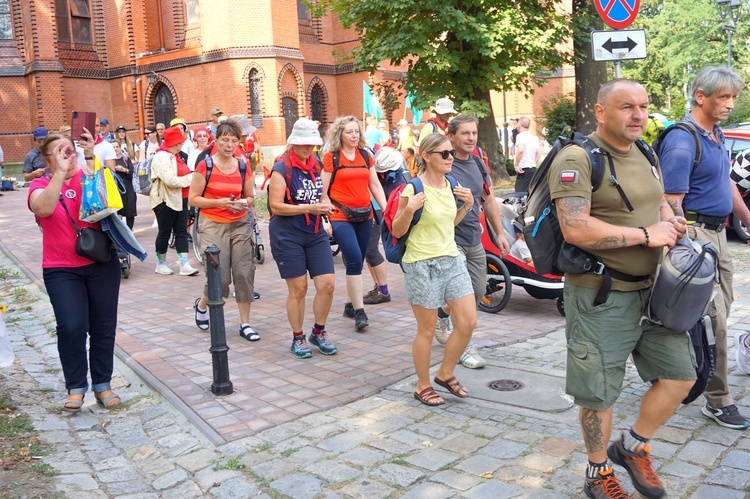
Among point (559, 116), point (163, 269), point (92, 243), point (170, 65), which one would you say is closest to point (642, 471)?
point (92, 243)

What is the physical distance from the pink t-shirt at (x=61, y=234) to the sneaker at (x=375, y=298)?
3.87m

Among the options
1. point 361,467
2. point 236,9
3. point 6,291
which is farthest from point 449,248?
point 236,9

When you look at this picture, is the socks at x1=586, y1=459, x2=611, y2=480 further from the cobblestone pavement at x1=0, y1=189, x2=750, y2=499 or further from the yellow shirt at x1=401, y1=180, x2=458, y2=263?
the yellow shirt at x1=401, y1=180, x2=458, y2=263

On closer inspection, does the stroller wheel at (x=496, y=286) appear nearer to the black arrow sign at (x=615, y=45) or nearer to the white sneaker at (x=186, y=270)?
the black arrow sign at (x=615, y=45)

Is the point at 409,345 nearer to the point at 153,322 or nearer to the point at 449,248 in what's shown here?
the point at 449,248

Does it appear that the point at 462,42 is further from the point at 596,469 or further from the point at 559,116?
the point at 596,469

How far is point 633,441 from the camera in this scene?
12.3 feet

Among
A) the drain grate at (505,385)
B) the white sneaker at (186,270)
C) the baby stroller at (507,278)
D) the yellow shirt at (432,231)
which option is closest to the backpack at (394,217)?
the yellow shirt at (432,231)

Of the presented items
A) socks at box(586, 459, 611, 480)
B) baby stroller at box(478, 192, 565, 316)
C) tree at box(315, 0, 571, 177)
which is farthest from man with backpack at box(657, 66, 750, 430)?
tree at box(315, 0, 571, 177)

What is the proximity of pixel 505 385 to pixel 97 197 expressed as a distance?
3149 mm

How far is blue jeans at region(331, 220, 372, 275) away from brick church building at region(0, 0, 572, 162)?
26368 mm

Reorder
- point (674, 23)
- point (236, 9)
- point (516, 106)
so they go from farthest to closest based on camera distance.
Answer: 1. point (674, 23)
2. point (516, 106)
3. point (236, 9)

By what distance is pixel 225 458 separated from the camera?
457 centimetres

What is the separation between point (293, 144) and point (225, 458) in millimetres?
2957
